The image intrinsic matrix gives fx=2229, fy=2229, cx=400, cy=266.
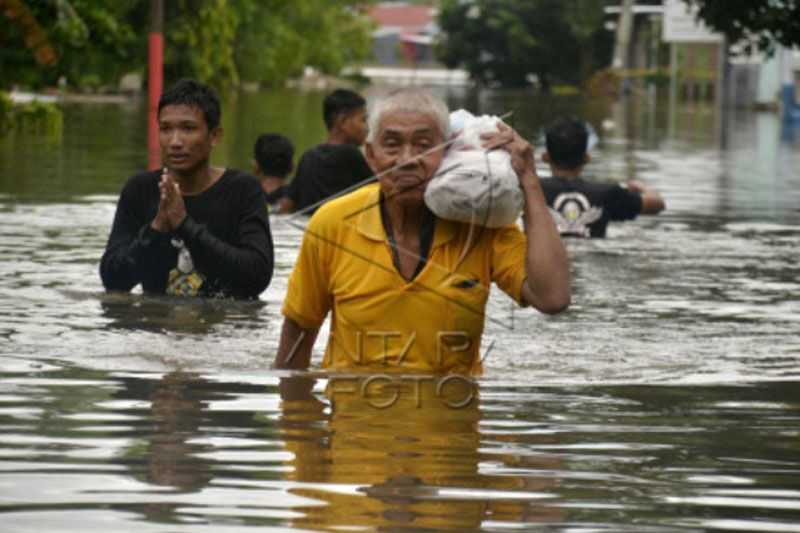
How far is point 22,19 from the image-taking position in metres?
9.63

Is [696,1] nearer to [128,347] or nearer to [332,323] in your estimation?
[128,347]

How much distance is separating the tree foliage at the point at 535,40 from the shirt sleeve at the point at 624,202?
7948 centimetres

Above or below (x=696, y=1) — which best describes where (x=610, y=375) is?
below

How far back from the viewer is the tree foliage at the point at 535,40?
3757 inches

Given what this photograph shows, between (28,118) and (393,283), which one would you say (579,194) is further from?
(28,118)

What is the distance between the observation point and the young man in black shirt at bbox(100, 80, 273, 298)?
10445mm

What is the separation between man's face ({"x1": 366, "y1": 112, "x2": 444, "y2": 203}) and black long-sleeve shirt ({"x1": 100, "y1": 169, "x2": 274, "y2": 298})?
3.36 meters

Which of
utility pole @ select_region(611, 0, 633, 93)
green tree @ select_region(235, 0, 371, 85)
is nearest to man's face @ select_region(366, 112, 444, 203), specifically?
green tree @ select_region(235, 0, 371, 85)

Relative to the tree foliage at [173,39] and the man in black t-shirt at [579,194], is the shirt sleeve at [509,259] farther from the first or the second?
the man in black t-shirt at [579,194]

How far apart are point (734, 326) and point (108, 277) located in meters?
3.28

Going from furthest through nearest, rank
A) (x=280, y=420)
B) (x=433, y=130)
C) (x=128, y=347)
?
(x=128, y=347), (x=280, y=420), (x=433, y=130)

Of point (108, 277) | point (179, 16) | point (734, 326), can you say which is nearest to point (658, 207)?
point (734, 326)

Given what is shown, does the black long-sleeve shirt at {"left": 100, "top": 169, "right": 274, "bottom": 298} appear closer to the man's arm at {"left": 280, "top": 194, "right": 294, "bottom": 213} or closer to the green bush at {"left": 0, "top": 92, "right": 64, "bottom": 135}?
the man's arm at {"left": 280, "top": 194, "right": 294, "bottom": 213}

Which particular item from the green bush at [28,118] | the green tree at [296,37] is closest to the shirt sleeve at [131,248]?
the green bush at [28,118]
